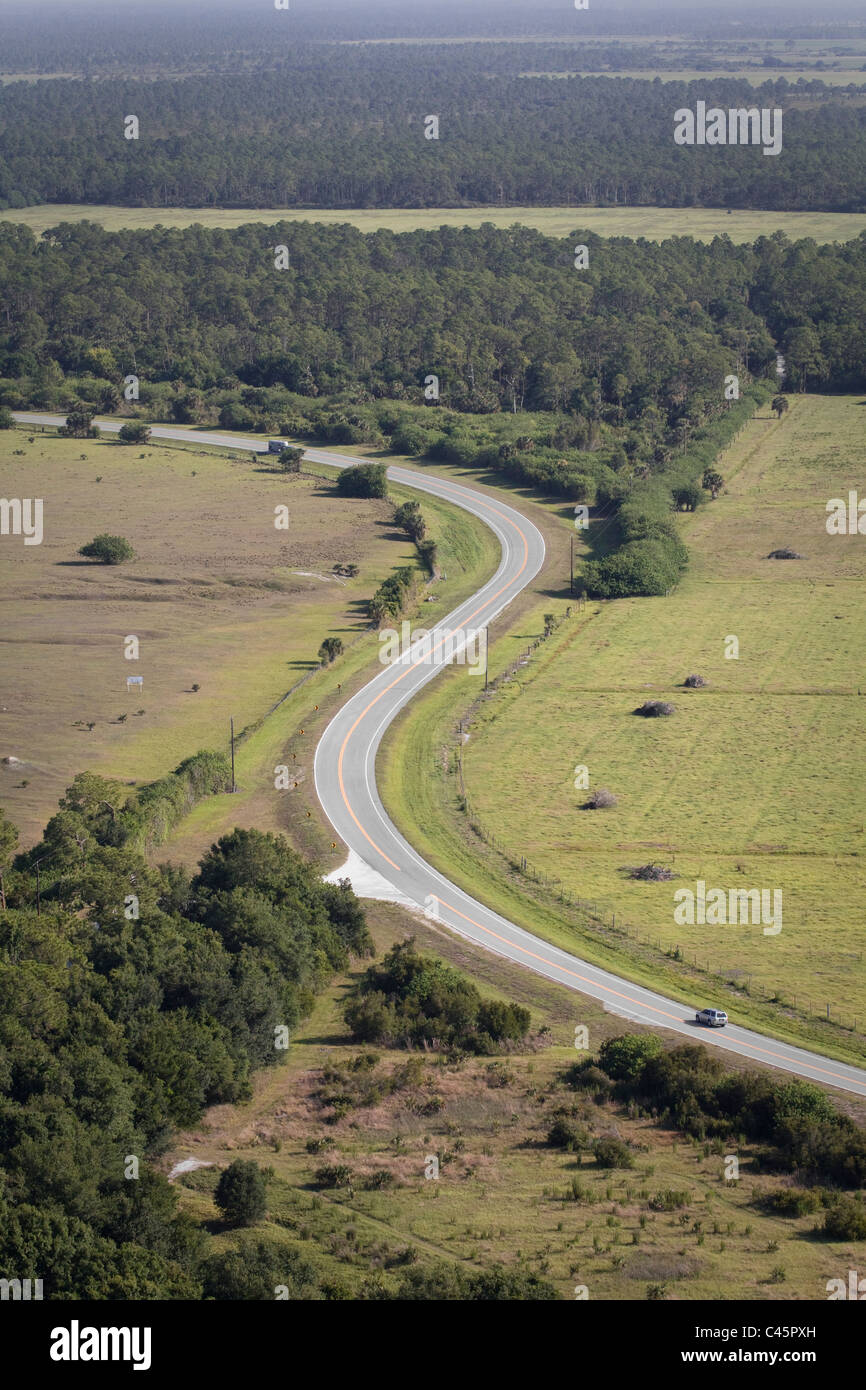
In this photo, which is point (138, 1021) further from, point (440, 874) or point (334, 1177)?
point (440, 874)

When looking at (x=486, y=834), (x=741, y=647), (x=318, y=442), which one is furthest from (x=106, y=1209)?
(x=318, y=442)

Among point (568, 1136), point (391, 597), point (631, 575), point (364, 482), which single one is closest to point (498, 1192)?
point (568, 1136)

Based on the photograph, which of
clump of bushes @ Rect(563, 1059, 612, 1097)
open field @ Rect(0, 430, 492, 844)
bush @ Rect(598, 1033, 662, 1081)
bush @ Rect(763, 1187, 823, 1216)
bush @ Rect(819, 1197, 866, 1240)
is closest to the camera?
bush @ Rect(819, 1197, 866, 1240)

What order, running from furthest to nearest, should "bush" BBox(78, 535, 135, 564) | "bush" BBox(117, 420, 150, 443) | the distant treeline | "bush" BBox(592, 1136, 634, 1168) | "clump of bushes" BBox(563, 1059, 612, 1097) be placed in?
"bush" BBox(117, 420, 150, 443), the distant treeline, "bush" BBox(78, 535, 135, 564), "clump of bushes" BBox(563, 1059, 612, 1097), "bush" BBox(592, 1136, 634, 1168)

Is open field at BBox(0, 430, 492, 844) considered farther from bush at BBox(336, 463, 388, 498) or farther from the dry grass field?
bush at BBox(336, 463, 388, 498)

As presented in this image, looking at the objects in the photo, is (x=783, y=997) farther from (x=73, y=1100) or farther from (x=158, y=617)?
(x=158, y=617)

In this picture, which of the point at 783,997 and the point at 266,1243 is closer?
the point at 266,1243

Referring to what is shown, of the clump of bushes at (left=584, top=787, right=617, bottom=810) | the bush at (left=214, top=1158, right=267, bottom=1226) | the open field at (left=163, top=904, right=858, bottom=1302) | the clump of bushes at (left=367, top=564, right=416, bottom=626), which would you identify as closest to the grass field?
the clump of bushes at (left=584, top=787, right=617, bottom=810)
